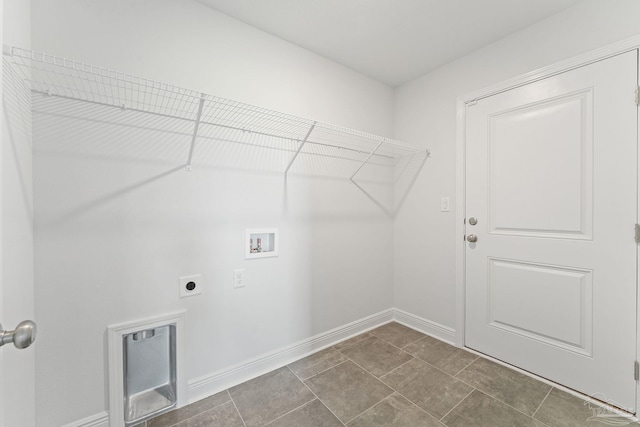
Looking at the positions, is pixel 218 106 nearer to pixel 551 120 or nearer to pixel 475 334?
pixel 551 120

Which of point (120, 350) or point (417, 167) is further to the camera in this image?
point (417, 167)

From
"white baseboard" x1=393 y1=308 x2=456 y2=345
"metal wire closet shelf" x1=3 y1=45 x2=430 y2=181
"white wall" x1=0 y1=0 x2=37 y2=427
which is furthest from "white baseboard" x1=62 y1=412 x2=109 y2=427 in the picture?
A: "white baseboard" x1=393 y1=308 x2=456 y2=345

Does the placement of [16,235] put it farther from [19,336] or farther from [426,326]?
[426,326]

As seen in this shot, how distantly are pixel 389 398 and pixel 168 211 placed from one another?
1.72m

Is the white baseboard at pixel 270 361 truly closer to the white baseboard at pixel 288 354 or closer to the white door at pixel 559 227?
the white baseboard at pixel 288 354

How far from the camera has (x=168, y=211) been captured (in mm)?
1512

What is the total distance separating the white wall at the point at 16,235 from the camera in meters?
0.92

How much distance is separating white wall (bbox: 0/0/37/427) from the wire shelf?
0.11 m

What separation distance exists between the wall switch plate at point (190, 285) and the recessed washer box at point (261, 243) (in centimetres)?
32

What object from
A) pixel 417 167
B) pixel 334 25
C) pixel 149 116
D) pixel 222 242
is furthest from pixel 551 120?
pixel 149 116

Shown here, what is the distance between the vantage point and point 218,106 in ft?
5.42

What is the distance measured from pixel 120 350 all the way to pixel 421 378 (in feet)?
5.95

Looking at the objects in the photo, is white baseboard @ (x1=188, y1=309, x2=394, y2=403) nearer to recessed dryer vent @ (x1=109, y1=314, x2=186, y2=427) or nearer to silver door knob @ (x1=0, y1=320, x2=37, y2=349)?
recessed dryer vent @ (x1=109, y1=314, x2=186, y2=427)

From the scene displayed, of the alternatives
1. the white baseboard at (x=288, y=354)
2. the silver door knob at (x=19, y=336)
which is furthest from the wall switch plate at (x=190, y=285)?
the silver door knob at (x=19, y=336)
